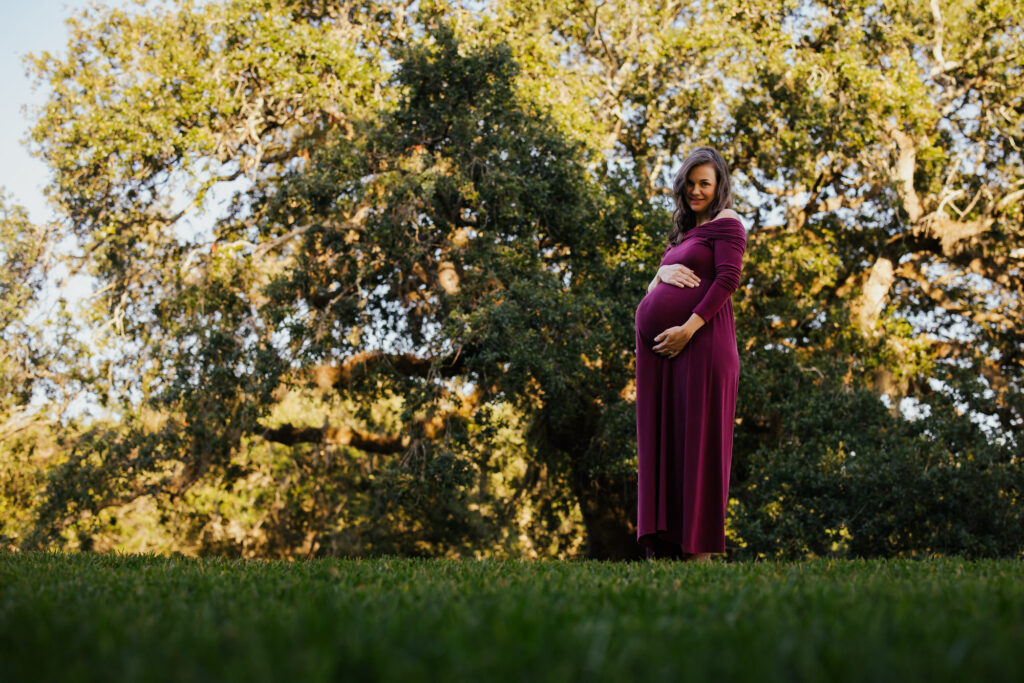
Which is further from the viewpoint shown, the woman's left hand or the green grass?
the woman's left hand

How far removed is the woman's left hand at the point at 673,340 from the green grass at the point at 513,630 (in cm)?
152

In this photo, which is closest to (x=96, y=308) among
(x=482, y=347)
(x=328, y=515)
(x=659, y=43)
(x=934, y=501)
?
(x=482, y=347)

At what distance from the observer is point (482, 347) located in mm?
8102

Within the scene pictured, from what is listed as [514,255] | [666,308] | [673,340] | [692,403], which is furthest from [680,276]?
[514,255]

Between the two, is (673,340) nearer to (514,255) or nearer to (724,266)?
(724,266)

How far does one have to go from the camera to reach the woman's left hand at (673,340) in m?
3.93

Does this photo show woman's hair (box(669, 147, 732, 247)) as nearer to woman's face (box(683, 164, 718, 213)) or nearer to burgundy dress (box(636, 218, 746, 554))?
woman's face (box(683, 164, 718, 213))

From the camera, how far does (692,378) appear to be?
154 inches

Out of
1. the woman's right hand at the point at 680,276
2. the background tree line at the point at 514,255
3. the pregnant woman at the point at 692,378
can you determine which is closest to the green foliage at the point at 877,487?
the background tree line at the point at 514,255

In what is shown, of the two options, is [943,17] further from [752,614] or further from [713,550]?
[752,614]

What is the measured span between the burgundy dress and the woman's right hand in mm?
29

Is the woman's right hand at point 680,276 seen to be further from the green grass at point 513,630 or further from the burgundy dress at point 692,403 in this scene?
the green grass at point 513,630

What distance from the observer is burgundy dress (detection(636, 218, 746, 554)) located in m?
3.81

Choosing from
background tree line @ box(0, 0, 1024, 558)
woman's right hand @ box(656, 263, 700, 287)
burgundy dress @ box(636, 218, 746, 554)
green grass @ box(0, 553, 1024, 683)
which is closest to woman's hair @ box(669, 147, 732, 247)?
burgundy dress @ box(636, 218, 746, 554)
